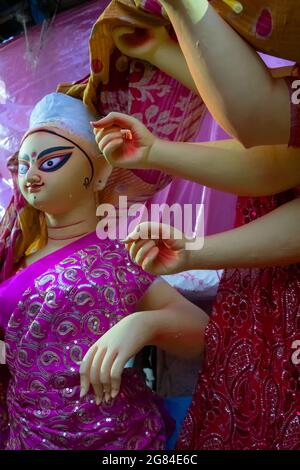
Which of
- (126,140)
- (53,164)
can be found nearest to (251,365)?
(126,140)

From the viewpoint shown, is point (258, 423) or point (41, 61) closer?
point (258, 423)

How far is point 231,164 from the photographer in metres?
0.97

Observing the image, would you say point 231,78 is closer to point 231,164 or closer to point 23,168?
point 231,164

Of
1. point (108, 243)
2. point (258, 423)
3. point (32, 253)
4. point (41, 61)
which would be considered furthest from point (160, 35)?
point (41, 61)

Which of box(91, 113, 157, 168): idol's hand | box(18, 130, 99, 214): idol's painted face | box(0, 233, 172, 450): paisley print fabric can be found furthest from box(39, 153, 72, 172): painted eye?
box(91, 113, 157, 168): idol's hand

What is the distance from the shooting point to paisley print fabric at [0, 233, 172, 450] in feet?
3.62

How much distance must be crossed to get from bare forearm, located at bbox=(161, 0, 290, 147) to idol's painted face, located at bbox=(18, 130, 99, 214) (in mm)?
422

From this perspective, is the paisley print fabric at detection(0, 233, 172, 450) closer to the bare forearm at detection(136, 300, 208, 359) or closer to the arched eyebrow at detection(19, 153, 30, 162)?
the bare forearm at detection(136, 300, 208, 359)

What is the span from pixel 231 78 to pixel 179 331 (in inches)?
18.5

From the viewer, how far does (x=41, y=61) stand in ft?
5.67

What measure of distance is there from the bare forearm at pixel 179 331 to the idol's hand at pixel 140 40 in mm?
419

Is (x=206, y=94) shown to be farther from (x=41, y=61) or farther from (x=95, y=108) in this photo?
(x=41, y=61)

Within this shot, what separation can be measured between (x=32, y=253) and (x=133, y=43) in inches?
18.8

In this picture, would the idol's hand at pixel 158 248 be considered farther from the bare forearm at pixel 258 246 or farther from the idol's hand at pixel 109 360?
the idol's hand at pixel 109 360
